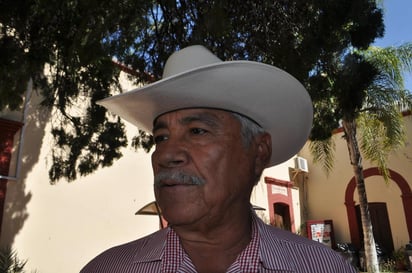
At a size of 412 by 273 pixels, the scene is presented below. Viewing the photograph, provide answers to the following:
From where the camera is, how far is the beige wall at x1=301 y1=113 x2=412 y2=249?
1346 centimetres

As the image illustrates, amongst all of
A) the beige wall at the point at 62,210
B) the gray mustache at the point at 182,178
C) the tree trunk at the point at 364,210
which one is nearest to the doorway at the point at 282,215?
the tree trunk at the point at 364,210

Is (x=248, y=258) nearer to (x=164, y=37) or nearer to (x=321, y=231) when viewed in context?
(x=164, y=37)

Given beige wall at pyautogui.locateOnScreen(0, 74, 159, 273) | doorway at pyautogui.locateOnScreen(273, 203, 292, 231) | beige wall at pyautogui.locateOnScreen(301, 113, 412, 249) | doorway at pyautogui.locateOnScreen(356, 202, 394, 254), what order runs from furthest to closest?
doorway at pyautogui.locateOnScreen(273, 203, 292, 231)
doorway at pyautogui.locateOnScreen(356, 202, 394, 254)
beige wall at pyautogui.locateOnScreen(301, 113, 412, 249)
beige wall at pyautogui.locateOnScreen(0, 74, 159, 273)

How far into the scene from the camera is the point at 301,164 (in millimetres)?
15805

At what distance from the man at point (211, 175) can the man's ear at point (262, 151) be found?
0.5 inches

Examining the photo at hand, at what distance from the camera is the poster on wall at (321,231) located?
45.8ft

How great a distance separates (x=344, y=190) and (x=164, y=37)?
40.0 ft

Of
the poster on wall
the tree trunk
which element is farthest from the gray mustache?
the poster on wall

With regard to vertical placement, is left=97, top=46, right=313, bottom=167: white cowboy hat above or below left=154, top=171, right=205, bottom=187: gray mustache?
above

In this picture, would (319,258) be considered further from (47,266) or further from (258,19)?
(47,266)

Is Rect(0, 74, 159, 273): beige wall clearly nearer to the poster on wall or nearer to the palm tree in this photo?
the palm tree

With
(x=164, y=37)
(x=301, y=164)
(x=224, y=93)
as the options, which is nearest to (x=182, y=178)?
(x=224, y=93)

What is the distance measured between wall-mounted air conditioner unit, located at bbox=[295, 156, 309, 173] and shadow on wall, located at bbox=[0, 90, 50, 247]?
10725 mm

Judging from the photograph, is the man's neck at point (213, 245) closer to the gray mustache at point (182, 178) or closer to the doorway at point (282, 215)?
the gray mustache at point (182, 178)
